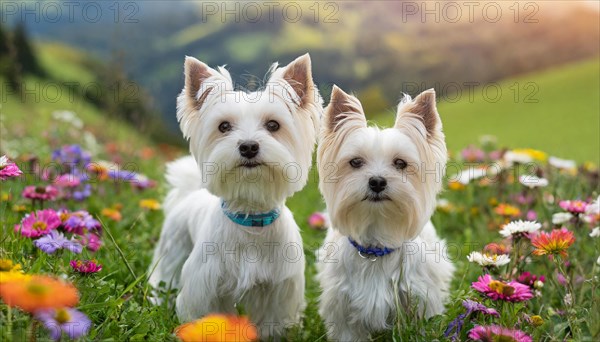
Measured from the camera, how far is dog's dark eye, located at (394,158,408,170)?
12.1ft

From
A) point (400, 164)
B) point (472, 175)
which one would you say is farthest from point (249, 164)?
point (472, 175)

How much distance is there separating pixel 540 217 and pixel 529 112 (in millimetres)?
12385

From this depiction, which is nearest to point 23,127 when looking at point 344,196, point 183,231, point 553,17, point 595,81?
point 183,231

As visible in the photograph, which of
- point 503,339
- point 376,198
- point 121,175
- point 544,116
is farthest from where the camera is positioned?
point 544,116

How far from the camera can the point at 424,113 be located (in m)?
3.82

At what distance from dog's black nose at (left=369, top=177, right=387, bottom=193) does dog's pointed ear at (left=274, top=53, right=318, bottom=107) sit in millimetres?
730

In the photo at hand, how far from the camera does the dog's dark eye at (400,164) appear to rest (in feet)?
12.1

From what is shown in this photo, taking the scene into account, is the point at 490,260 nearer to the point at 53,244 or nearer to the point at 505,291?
the point at 505,291

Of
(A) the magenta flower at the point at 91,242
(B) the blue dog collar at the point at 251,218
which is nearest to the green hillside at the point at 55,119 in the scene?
(A) the magenta flower at the point at 91,242

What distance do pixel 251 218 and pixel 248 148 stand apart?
591mm

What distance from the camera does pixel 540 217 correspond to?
5.76m

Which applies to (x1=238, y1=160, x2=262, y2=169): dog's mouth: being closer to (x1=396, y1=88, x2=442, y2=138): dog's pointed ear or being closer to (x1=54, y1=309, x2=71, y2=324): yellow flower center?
(x1=396, y1=88, x2=442, y2=138): dog's pointed ear

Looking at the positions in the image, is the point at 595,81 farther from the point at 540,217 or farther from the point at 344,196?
the point at 344,196

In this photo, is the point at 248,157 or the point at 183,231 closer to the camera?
the point at 248,157
